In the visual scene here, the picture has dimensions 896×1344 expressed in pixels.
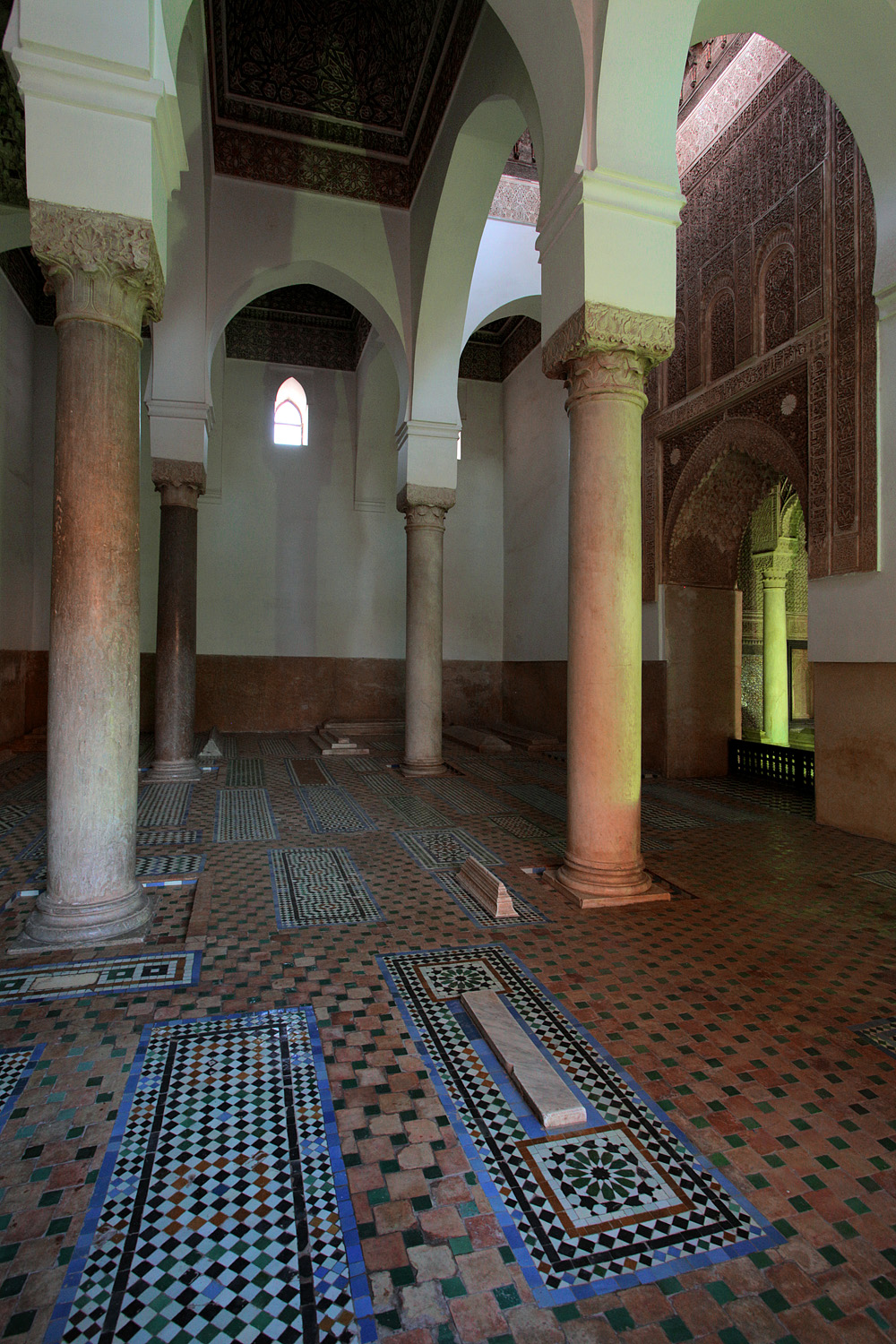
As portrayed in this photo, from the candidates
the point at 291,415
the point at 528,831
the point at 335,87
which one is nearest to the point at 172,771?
the point at 528,831

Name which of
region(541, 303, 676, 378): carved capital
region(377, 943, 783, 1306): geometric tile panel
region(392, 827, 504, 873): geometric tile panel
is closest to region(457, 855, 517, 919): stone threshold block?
region(392, 827, 504, 873): geometric tile panel

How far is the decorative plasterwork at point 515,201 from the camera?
27.3 ft

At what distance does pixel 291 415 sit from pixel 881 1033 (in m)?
11.0

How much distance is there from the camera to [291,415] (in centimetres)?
1143

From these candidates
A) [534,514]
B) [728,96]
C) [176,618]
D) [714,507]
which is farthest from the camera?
[534,514]

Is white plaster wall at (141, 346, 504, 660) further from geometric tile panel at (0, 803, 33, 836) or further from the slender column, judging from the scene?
geometric tile panel at (0, 803, 33, 836)

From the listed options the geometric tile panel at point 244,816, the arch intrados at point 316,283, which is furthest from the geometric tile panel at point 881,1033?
the arch intrados at point 316,283

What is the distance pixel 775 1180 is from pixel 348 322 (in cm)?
1179

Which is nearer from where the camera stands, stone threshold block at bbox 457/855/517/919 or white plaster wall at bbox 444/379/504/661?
stone threshold block at bbox 457/855/517/919

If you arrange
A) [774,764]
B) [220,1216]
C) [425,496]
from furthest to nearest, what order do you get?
[425,496], [774,764], [220,1216]

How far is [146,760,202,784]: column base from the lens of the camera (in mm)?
6754

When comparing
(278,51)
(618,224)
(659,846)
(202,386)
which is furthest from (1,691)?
(618,224)

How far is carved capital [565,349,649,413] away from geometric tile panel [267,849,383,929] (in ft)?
9.09

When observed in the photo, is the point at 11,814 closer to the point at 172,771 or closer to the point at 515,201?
the point at 172,771
